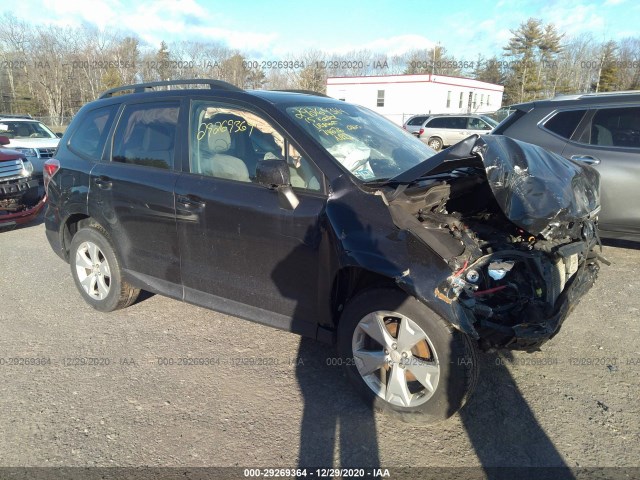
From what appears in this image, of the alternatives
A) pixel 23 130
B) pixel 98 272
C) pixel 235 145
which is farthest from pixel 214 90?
pixel 23 130

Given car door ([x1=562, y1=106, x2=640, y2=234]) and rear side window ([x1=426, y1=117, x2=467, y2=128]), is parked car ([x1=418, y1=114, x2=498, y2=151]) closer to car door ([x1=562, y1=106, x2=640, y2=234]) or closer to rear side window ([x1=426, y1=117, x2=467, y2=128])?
rear side window ([x1=426, y1=117, x2=467, y2=128])

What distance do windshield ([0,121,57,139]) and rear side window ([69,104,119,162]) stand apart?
9150 millimetres

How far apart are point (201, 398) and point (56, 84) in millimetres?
53402

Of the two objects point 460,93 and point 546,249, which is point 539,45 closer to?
point 460,93

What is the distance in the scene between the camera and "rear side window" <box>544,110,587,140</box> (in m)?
5.15

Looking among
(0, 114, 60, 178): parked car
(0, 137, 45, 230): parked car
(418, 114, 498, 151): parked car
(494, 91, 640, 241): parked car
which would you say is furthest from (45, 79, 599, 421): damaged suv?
(418, 114, 498, 151): parked car

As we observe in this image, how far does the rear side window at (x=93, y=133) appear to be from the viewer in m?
4.13

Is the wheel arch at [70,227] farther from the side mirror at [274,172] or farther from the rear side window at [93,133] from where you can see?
the side mirror at [274,172]

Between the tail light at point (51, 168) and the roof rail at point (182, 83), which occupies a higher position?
the roof rail at point (182, 83)

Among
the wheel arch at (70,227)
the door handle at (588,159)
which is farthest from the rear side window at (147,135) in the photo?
the door handle at (588,159)

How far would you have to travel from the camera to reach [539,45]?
55625mm

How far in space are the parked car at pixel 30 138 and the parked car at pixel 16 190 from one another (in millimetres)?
3468

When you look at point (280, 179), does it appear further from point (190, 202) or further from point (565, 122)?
point (565, 122)

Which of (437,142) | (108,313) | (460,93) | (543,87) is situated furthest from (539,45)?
(108,313)
